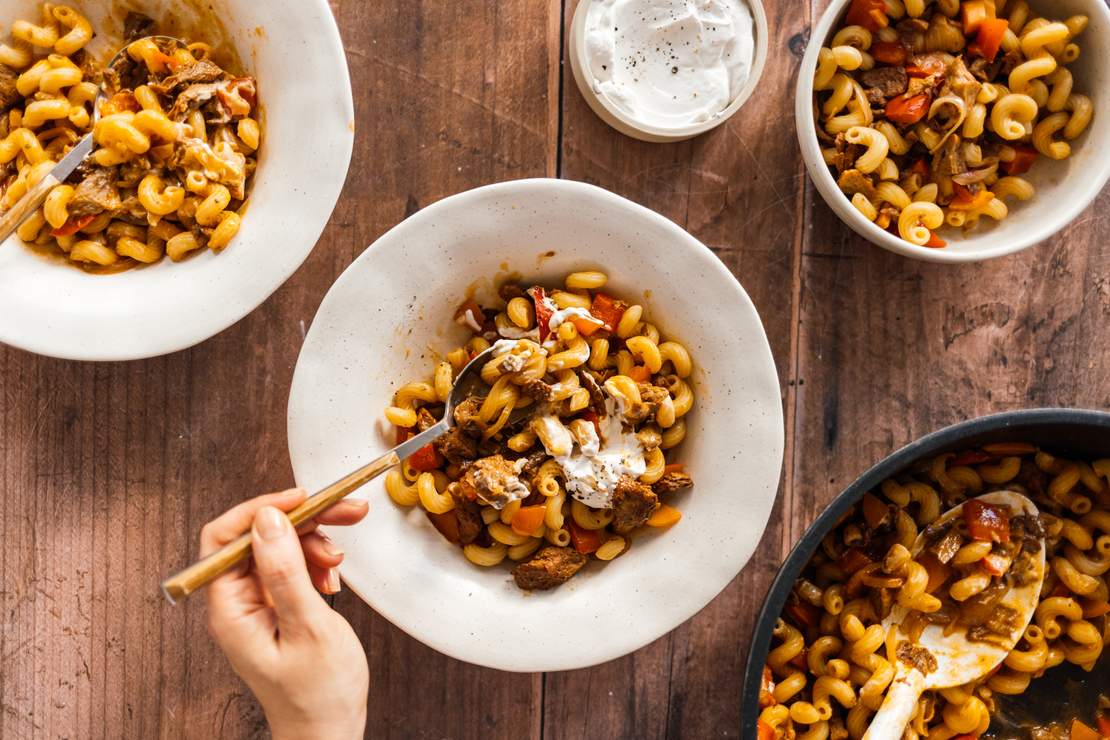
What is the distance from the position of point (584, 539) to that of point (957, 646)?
668mm

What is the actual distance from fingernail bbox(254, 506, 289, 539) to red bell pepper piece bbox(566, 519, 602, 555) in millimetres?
477

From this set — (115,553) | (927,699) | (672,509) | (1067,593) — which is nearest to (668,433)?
(672,509)

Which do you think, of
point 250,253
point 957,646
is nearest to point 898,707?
point 957,646

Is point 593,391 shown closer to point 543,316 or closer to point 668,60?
point 543,316

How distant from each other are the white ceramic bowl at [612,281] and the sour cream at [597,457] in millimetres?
111

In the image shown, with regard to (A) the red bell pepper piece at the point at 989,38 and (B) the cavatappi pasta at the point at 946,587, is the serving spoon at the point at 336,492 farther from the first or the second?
(A) the red bell pepper piece at the point at 989,38

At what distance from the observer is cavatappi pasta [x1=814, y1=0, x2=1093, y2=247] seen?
1.50m

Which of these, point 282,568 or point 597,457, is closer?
point 282,568

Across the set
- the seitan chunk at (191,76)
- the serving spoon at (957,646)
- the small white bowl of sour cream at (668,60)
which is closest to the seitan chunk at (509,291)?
the small white bowl of sour cream at (668,60)

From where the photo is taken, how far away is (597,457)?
1.41 metres

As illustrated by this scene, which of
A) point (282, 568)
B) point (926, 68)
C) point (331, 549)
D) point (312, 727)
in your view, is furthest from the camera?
point (926, 68)

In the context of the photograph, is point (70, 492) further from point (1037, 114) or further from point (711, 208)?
point (1037, 114)

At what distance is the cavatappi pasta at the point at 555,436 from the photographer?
4.57ft

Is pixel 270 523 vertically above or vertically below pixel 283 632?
above
